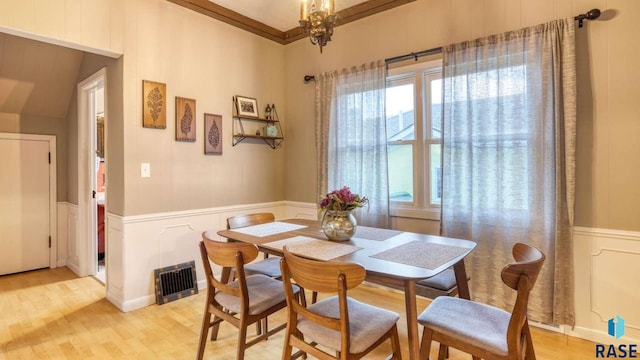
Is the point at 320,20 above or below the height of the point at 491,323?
above

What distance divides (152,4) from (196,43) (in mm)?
471

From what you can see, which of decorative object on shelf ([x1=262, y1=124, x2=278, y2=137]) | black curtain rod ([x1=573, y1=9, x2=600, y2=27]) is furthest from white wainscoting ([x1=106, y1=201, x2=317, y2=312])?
black curtain rod ([x1=573, y1=9, x2=600, y2=27])

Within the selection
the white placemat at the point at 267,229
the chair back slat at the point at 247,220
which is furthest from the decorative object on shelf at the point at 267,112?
the white placemat at the point at 267,229

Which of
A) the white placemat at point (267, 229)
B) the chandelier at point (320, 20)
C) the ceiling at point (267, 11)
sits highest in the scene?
the ceiling at point (267, 11)

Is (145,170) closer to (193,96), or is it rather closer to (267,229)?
(193,96)

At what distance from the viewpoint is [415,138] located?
307 centimetres

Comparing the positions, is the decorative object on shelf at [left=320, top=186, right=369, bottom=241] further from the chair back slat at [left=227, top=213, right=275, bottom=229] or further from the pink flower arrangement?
the chair back slat at [left=227, top=213, right=275, bottom=229]

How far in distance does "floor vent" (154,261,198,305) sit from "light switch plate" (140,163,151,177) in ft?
2.90

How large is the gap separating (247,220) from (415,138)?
172 centimetres

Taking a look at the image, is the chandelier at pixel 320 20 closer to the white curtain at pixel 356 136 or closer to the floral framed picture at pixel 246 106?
the white curtain at pixel 356 136

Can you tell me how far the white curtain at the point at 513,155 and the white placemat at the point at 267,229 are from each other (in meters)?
1.32

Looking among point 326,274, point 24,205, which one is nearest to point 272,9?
point 326,274

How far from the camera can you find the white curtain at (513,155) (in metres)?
2.27

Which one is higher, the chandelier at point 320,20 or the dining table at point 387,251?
the chandelier at point 320,20
